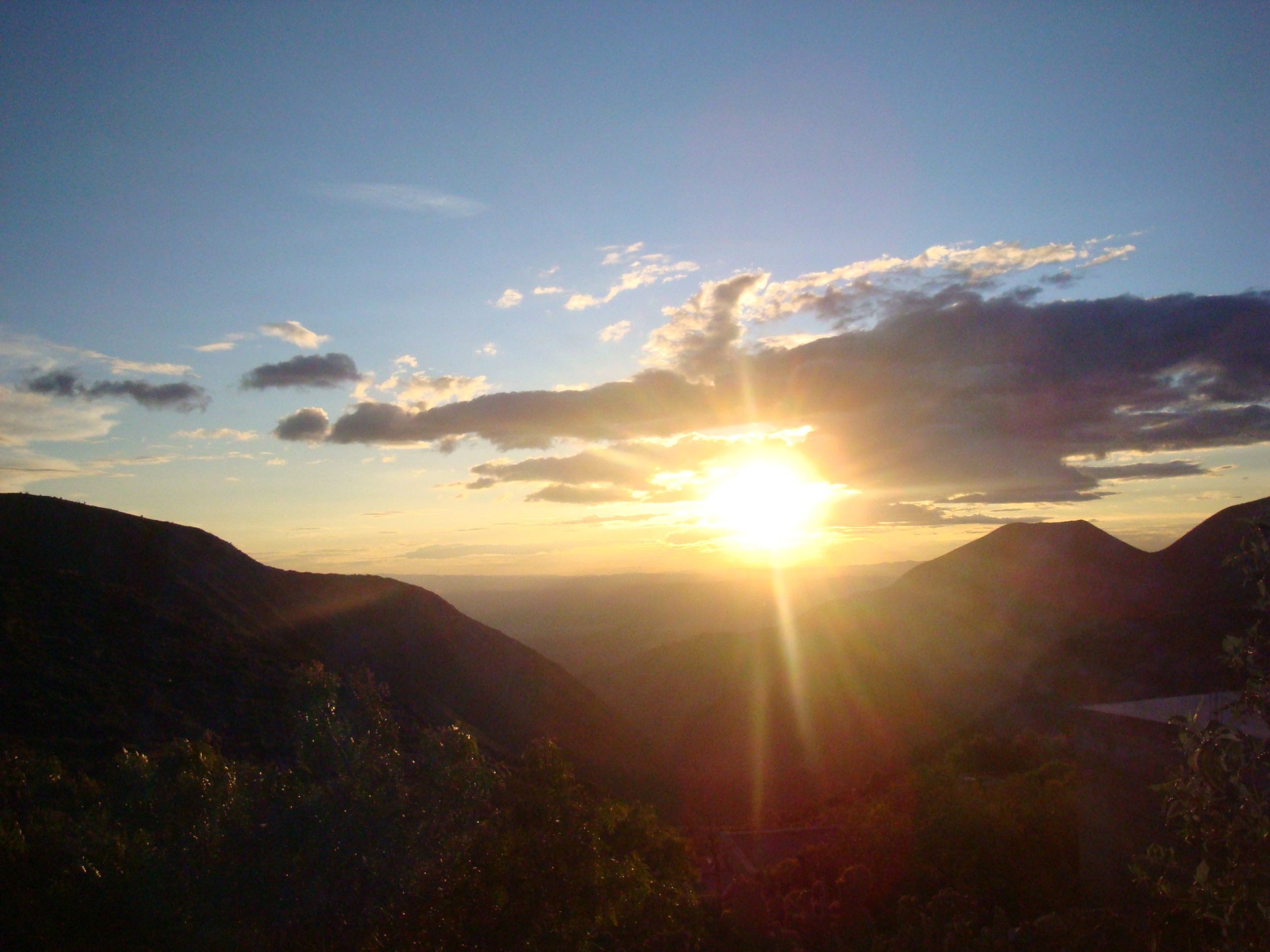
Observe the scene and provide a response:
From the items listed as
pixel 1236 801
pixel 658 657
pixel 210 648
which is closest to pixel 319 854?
pixel 1236 801

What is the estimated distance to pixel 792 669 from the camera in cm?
5147

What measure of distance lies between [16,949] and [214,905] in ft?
5.59

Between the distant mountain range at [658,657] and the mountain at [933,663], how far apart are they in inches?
7.1

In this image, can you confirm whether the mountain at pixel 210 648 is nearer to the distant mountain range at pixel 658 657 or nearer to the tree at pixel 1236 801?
the distant mountain range at pixel 658 657

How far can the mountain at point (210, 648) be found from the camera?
75.3ft

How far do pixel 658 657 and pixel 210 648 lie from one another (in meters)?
38.3

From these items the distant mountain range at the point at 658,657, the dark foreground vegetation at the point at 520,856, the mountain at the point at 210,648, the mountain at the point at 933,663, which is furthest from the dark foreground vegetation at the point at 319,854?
the mountain at the point at 933,663

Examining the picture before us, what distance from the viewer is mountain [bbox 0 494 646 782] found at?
75.3 ft

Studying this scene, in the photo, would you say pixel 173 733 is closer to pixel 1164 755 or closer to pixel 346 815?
pixel 346 815

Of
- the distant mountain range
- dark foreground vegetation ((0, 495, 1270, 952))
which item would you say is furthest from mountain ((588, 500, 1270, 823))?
dark foreground vegetation ((0, 495, 1270, 952))

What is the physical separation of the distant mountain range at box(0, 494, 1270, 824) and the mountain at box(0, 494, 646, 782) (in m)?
0.12

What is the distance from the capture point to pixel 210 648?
2961cm

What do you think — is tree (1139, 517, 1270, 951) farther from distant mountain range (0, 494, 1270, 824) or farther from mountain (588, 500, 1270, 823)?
mountain (588, 500, 1270, 823)

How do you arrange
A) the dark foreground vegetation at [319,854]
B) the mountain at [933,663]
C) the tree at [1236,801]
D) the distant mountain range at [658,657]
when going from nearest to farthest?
1. the tree at [1236,801]
2. the dark foreground vegetation at [319,854]
3. the distant mountain range at [658,657]
4. the mountain at [933,663]
